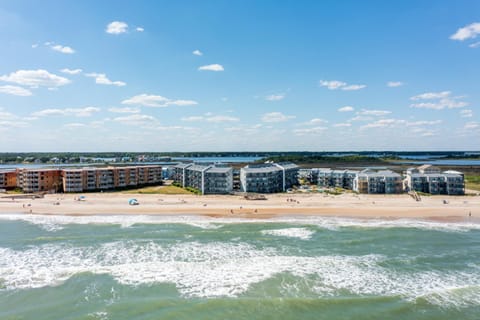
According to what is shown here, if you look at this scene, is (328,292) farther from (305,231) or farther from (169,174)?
(169,174)

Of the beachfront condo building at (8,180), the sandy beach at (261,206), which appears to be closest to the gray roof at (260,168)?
the sandy beach at (261,206)

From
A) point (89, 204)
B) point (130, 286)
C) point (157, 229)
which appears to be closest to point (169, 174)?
point (89, 204)

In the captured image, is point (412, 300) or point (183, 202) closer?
point (412, 300)

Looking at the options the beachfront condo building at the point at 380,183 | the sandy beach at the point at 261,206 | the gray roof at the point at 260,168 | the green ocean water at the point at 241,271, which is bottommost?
the green ocean water at the point at 241,271

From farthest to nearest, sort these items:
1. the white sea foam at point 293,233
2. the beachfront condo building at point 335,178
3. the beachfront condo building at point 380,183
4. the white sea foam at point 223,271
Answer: the beachfront condo building at point 335,178 < the beachfront condo building at point 380,183 < the white sea foam at point 293,233 < the white sea foam at point 223,271

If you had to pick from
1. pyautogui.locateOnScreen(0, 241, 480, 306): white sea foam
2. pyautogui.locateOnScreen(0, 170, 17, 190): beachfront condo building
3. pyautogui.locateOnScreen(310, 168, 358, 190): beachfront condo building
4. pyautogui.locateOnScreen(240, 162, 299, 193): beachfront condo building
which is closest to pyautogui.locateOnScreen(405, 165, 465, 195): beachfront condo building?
pyautogui.locateOnScreen(310, 168, 358, 190): beachfront condo building

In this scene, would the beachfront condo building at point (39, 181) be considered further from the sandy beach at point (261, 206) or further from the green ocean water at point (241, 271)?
the green ocean water at point (241, 271)
